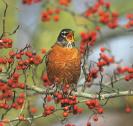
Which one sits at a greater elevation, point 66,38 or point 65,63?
point 66,38

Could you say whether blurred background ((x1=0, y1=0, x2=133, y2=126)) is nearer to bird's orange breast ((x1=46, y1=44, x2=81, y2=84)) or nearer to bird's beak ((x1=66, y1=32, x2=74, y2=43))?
bird's beak ((x1=66, y1=32, x2=74, y2=43))

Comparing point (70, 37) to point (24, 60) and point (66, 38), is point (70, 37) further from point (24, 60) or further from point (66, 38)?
point (24, 60)

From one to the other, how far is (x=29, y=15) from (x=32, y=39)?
1588mm

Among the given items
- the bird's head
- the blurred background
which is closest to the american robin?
the bird's head

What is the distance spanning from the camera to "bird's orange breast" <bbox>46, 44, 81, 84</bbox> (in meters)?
7.27

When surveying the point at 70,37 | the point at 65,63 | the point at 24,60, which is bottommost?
the point at 24,60

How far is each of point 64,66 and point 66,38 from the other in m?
0.47

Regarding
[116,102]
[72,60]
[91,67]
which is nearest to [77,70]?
[72,60]

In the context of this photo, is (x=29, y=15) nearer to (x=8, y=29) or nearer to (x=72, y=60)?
(x=8, y=29)

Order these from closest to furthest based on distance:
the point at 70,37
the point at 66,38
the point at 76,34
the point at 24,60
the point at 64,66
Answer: the point at 24,60
the point at 64,66
the point at 70,37
the point at 66,38
the point at 76,34

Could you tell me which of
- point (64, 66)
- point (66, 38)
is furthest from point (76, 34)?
point (64, 66)

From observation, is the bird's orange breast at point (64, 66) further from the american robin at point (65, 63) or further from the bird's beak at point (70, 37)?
the bird's beak at point (70, 37)

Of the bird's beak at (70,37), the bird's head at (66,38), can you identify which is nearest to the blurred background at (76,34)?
the bird's head at (66,38)

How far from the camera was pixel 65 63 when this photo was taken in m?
7.36
